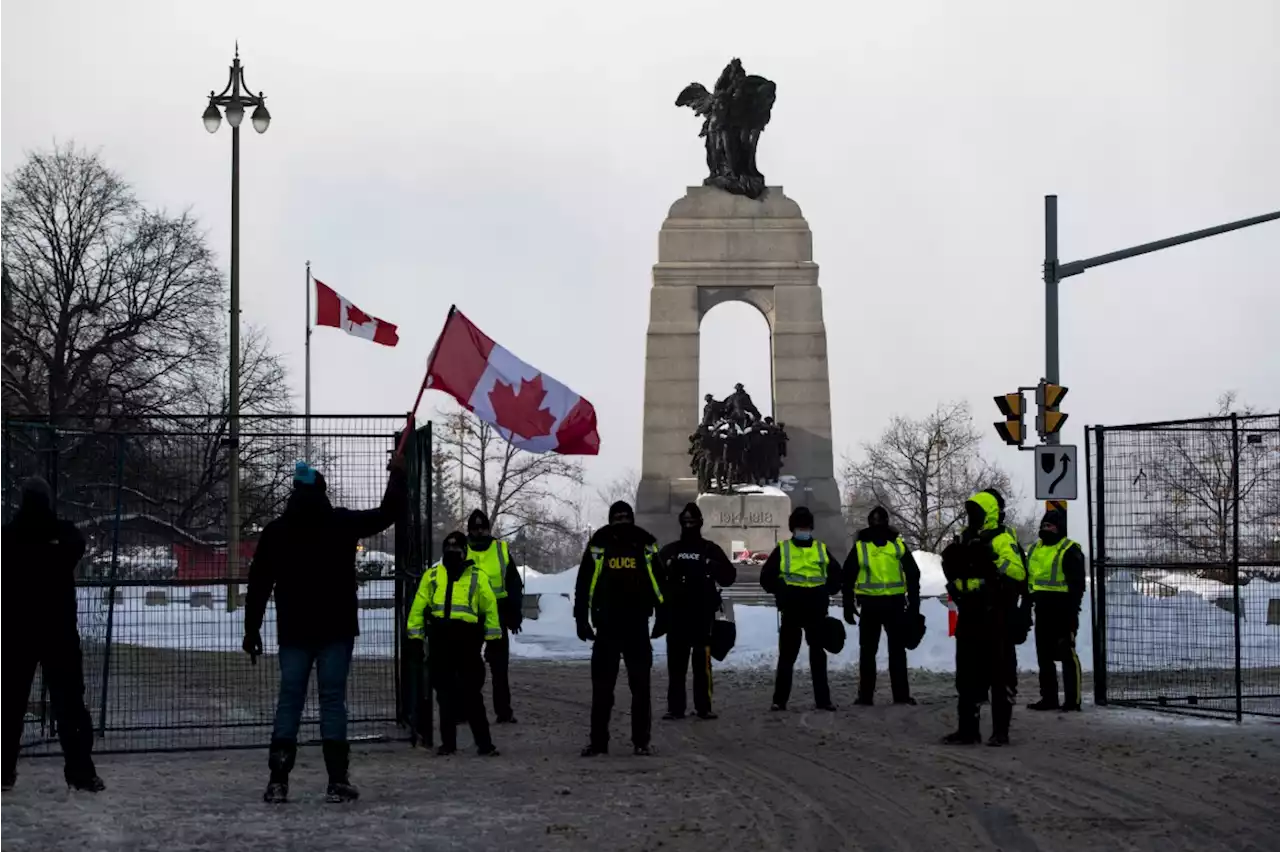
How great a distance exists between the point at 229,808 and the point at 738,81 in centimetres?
3627

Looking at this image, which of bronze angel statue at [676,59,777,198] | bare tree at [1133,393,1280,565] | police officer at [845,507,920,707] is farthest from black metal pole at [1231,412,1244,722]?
bronze angel statue at [676,59,777,198]

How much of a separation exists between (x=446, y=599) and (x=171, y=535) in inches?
95.0

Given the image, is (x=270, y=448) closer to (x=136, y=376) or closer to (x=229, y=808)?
(x=229, y=808)

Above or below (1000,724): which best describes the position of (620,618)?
above

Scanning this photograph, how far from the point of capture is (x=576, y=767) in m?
12.9

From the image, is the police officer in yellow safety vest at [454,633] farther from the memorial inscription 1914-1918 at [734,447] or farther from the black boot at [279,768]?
the memorial inscription 1914-1918 at [734,447]

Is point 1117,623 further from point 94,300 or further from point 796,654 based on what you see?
point 94,300

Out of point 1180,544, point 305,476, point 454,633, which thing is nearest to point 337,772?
point 305,476

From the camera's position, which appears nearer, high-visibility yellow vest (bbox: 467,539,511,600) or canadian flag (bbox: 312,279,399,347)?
high-visibility yellow vest (bbox: 467,539,511,600)

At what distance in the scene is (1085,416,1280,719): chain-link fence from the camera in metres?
15.5

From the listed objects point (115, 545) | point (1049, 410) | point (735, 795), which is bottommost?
point (735, 795)

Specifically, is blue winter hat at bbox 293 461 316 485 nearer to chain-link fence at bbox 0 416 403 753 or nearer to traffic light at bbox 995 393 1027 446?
chain-link fence at bbox 0 416 403 753

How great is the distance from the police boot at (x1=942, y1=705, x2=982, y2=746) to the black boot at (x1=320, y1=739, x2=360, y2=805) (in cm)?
478

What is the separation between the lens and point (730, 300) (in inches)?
1757
